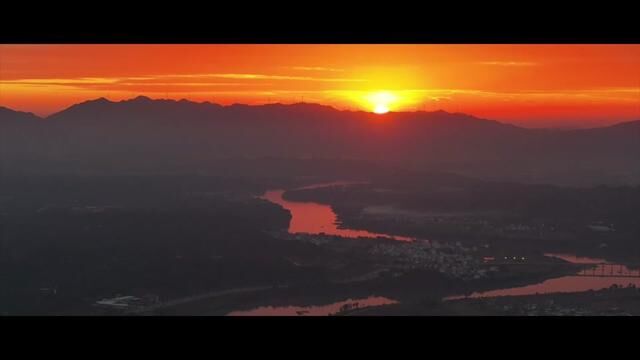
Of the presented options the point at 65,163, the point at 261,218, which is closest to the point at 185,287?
the point at 261,218

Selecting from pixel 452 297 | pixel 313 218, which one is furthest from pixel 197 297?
pixel 313 218

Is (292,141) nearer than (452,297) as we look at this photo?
No

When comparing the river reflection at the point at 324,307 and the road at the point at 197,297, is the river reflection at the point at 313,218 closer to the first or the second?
the road at the point at 197,297

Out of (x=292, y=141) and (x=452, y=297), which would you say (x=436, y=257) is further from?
(x=292, y=141)

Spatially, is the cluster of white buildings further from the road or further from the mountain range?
the mountain range

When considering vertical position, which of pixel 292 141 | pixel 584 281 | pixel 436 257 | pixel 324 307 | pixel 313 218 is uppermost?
pixel 292 141

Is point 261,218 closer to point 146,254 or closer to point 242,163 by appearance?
point 146,254
